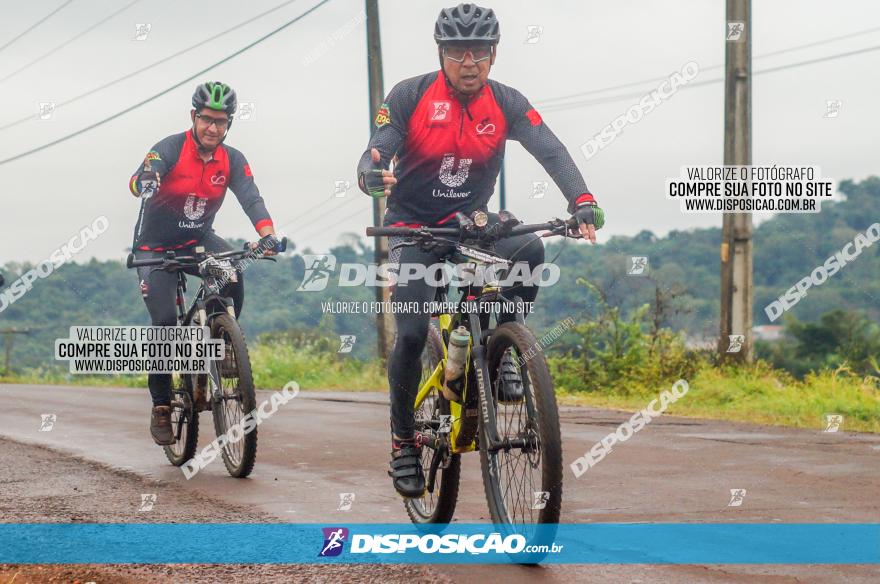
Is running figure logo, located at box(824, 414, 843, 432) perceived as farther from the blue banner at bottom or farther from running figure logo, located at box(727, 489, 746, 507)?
the blue banner at bottom

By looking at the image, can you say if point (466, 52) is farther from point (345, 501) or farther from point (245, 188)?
point (245, 188)

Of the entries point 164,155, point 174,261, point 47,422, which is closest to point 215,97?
point 164,155

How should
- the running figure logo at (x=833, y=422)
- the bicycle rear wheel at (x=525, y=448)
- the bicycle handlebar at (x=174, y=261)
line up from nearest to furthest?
the bicycle rear wheel at (x=525, y=448) → the bicycle handlebar at (x=174, y=261) → the running figure logo at (x=833, y=422)

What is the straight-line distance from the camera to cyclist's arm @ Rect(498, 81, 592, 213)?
5.51 metres

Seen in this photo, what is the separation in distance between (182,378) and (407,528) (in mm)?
2985

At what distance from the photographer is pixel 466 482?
7.27 meters

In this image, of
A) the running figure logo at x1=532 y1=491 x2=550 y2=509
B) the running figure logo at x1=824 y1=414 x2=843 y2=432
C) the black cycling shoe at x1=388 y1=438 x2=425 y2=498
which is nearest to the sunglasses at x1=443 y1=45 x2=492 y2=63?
the black cycling shoe at x1=388 y1=438 x2=425 y2=498

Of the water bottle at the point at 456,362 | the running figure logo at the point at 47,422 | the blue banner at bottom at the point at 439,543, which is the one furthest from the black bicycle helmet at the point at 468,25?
the running figure logo at the point at 47,422

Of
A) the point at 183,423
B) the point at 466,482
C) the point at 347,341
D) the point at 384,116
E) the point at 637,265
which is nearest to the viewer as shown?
the point at 384,116

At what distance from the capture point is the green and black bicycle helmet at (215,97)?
790cm

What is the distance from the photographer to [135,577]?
4754 mm

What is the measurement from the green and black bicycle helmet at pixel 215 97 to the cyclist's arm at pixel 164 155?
325 millimetres

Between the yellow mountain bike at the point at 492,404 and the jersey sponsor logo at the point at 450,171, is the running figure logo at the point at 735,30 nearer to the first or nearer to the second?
the jersey sponsor logo at the point at 450,171

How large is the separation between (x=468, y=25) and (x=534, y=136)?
0.67 meters
